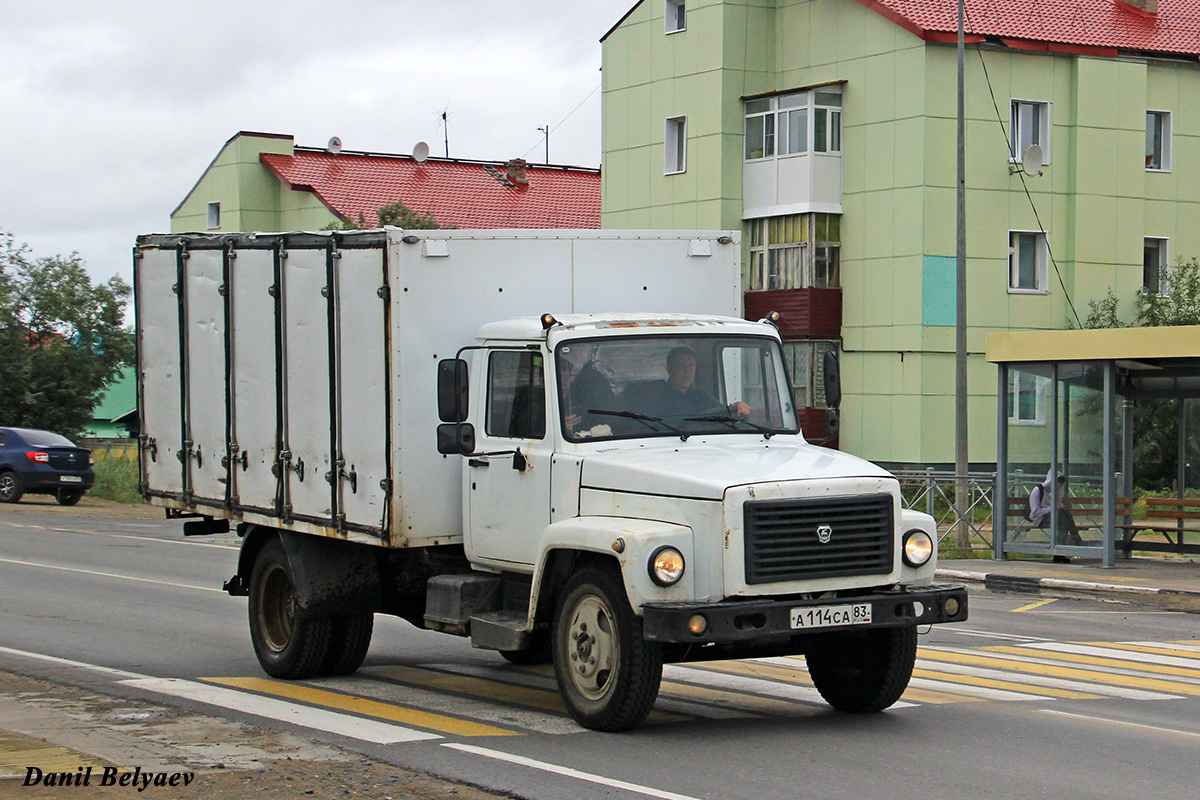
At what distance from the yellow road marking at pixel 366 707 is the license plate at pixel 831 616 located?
1763mm

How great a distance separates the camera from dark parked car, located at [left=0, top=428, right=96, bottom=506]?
34.7m

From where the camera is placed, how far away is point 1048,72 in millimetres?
39625

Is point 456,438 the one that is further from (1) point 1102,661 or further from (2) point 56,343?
(2) point 56,343

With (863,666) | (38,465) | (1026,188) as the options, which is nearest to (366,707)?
(863,666)

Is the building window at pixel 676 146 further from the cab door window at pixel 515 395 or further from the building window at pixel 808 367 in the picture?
the cab door window at pixel 515 395

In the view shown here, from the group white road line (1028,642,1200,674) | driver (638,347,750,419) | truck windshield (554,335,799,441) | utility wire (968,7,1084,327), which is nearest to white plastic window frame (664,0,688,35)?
utility wire (968,7,1084,327)

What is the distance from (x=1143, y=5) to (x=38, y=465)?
30.2m

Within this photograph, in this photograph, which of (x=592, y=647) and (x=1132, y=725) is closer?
(x=592, y=647)

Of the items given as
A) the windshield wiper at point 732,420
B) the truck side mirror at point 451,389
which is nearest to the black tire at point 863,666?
the windshield wiper at point 732,420

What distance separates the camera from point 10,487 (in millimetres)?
35000

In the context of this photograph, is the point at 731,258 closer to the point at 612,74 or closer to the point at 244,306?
the point at 244,306

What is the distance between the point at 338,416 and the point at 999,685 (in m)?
4.87

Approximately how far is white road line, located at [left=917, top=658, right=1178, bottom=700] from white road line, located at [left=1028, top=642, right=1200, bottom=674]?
1.50m

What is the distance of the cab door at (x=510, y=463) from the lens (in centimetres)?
966
